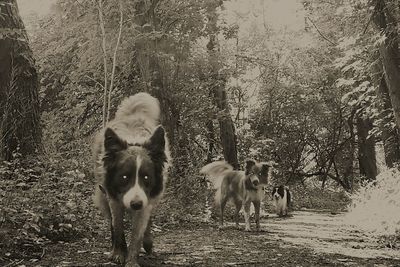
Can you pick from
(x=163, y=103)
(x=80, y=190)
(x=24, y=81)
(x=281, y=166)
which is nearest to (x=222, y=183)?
(x=163, y=103)

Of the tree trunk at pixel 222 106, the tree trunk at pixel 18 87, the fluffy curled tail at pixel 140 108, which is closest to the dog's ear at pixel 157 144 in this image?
the fluffy curled tail at pixel 140 108

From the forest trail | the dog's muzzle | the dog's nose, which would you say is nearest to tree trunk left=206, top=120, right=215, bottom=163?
the dog's muzzle

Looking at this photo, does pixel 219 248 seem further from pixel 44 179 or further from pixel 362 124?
pixel 362 124

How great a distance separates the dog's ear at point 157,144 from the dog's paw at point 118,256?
4.20 feet

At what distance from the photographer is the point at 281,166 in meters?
34.8

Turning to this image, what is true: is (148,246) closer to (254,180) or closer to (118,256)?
(118,256)

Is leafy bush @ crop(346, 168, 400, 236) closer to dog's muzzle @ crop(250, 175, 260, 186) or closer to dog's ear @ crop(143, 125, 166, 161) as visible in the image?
dog's muzzle @ crop(250, 175, 260, 186)

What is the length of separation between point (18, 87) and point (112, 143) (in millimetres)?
4670

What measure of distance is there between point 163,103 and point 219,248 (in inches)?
246

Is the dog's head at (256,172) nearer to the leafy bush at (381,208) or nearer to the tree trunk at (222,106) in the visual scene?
the leafy bush at (381,208)

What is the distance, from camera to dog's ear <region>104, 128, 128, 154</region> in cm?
579

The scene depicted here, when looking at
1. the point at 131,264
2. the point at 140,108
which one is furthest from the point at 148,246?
the point at 140,108

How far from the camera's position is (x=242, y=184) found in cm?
1269

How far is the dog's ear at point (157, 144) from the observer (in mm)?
5969
